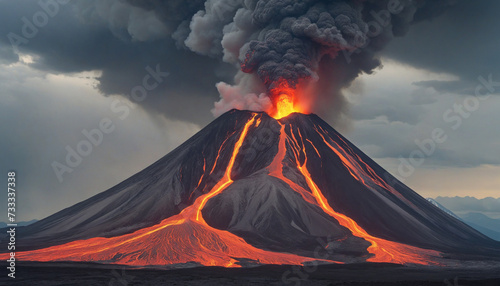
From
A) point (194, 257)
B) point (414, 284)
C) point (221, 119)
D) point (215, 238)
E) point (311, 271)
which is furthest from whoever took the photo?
point (221, 119)

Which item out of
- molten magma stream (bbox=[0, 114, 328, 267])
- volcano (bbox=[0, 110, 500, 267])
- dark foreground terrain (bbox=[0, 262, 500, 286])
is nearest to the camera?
dark foreground terrain (bbox=[0, 262, 500, 286])

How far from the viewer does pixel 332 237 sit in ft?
217

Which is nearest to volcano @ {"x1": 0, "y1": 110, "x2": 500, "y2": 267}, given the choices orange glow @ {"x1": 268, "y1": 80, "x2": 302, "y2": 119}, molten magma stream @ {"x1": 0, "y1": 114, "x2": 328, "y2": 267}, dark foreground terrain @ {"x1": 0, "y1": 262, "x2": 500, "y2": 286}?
molten magma stream @ {"x1": 0, "y1": 114, "x2": 328, "y2": 267}

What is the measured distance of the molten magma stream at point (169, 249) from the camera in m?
56.6

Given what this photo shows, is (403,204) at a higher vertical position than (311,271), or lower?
higher

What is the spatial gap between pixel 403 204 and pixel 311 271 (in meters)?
35.9

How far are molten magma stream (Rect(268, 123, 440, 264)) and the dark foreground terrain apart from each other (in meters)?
5.29

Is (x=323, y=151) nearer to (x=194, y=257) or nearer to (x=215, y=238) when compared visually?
(x=215, y=238)

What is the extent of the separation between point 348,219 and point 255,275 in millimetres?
27974

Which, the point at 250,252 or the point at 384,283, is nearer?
the point at 384,283

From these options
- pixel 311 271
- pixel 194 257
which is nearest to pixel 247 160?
pixel 194 257

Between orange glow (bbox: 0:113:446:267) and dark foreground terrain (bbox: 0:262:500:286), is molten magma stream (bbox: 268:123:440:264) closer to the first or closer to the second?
orange glow (bbox: 0:113:446:267)

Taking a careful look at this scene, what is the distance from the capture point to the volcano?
60.4 m

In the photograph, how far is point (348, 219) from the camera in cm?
7306
